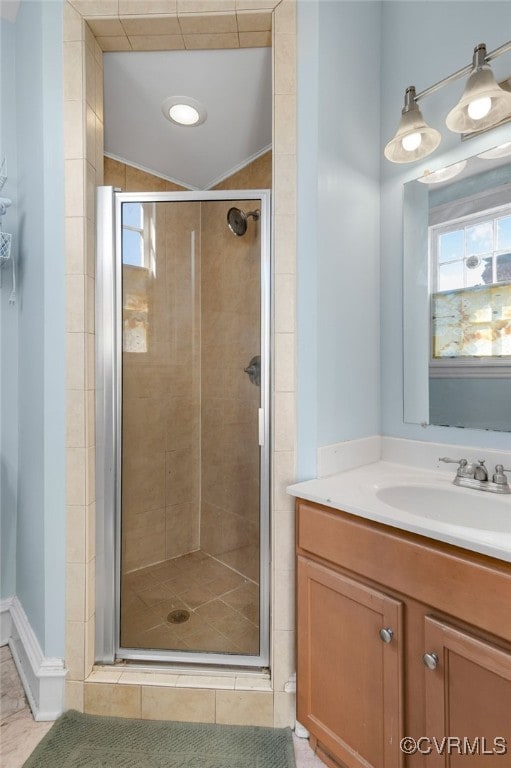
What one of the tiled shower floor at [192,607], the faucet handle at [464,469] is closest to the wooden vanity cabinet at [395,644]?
the tiled shower floor at [192,607]

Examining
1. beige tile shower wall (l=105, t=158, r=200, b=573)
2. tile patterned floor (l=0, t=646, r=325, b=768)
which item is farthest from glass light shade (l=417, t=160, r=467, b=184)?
tile patterned floor (l=0, t=646, r=325, b=768)

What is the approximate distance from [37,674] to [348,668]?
1104mm

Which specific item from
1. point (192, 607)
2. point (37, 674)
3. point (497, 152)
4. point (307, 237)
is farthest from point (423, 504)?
point (37, 674)

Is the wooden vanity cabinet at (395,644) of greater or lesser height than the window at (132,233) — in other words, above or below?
below

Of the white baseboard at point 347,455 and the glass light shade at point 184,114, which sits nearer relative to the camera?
the white baseboard at point 347,455

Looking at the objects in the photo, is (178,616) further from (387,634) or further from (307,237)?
(307,237)

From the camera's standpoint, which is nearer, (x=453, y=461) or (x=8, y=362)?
(x=453, y=461)

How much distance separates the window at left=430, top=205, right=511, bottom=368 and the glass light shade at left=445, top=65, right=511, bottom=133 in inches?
10.8

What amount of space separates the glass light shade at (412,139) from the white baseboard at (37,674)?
219 centimetres

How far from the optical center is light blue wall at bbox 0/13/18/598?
5.49 ft

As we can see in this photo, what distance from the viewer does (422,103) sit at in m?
1.41

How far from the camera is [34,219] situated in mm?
1434

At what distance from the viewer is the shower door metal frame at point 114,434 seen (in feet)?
4.50

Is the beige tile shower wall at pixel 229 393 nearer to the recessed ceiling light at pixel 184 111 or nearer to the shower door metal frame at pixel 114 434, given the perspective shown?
the shower door metal frame at pixel 114 434
